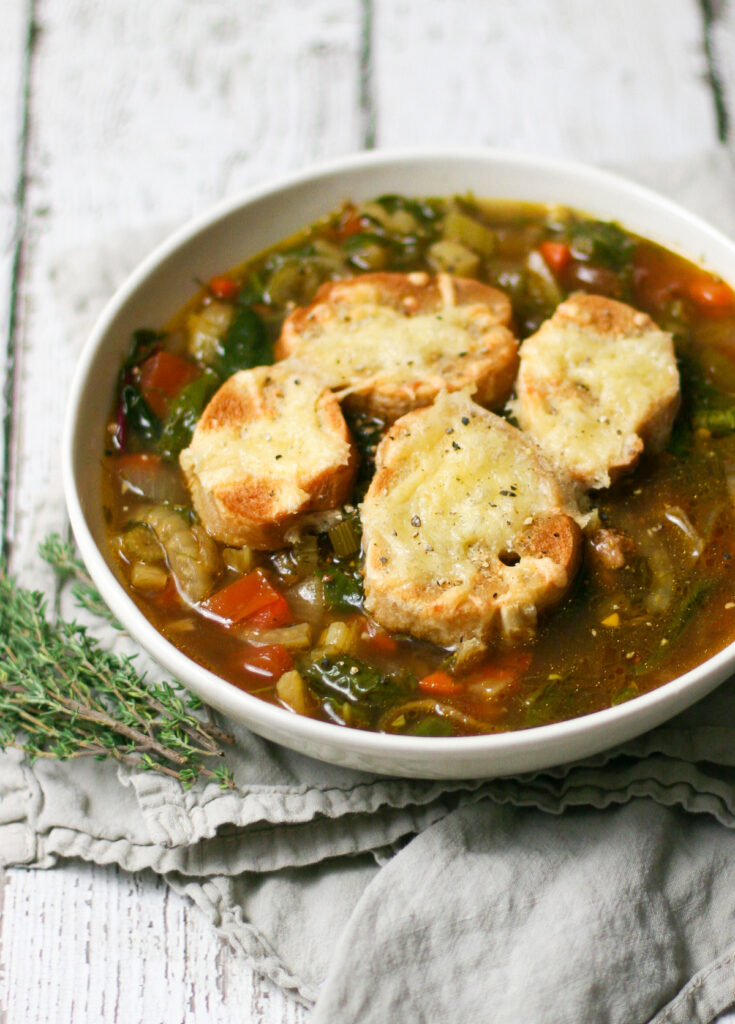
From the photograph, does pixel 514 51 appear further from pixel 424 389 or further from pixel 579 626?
pixel 579 626

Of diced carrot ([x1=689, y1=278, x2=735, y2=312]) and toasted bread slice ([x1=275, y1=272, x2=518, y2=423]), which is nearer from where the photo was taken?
toasted bread slice ([x1=275, y1=272, x2=518, y2=423])

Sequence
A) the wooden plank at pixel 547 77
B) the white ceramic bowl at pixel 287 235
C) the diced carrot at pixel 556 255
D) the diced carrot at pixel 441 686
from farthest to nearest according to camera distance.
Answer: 1. the wooden plank at pixel 547 77
2. the diced carrot at pixel 556 255
3. the diced carrot at pixel 441 686
4. the white ceramic bowl at pixel 287 235

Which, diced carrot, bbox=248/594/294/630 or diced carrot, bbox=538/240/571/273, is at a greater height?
diced carrot, bbox=538/240/571/273

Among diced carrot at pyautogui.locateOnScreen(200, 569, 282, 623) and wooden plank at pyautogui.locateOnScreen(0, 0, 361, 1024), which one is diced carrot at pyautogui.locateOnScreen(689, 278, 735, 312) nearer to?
diced carrot at pyautogui.locateOnScreen(200, 569, 282, 623)

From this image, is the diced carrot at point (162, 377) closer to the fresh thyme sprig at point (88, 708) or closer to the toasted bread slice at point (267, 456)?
the toasted bread slice at point (267, 456)

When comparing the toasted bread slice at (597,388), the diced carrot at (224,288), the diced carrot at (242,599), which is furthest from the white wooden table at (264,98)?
the toasted bread slice at (597,388)

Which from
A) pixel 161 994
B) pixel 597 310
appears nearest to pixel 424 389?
pixel 597 310

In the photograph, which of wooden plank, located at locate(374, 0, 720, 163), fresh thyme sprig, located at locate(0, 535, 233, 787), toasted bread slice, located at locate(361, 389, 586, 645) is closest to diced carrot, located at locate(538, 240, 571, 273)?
toasted bread slice, located at locate(361, 389, 586, 645)
